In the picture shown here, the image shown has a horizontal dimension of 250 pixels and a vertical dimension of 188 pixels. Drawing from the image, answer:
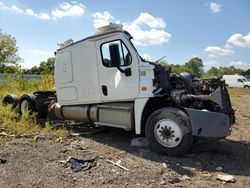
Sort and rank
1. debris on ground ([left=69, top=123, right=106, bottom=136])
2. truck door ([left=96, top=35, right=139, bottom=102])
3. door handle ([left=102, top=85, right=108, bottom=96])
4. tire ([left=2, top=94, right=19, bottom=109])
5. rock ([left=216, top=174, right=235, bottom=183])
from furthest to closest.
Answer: tire ([left=2, top=94, right=19, bottom=109])
debris on ground ([left=69, top=123, right=106, bottom=136])
door handle ([left=102, top=85, right=108, bottom=96])
truck door ([left=96, top=35, right=139, bottom=102])
rock ([left=216, top=174, right=235, bottom=183])

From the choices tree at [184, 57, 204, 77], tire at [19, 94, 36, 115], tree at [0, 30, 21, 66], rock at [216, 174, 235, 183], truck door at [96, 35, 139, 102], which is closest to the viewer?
rock at [216, 174, 235, 183]

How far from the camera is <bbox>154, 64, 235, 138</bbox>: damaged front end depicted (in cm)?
619

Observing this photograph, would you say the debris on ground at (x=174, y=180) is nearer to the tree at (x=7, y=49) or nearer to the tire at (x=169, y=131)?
the tire at (x=169, y=131)

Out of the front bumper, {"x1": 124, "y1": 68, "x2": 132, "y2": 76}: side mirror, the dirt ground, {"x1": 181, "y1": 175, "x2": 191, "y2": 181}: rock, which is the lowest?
{"x1": 181, "y1": 175, "x2": 191, "y2": 181}: rock

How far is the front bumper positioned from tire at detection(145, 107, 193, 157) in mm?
136

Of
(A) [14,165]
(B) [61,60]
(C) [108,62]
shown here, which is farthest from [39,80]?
(A) [14,165]

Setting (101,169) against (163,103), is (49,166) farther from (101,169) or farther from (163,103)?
(163,103)

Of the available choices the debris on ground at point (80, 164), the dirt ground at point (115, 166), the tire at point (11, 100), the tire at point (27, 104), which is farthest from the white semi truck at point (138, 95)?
the tire at point (11, 100)

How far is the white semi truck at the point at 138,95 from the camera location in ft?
20.7

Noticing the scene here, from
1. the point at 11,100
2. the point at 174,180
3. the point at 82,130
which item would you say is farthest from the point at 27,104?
the point at 174,180

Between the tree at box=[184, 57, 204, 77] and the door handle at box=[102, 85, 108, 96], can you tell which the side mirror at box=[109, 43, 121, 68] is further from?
the tree at box=[184, 57, 204, 77]

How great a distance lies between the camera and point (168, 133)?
21.4 feet

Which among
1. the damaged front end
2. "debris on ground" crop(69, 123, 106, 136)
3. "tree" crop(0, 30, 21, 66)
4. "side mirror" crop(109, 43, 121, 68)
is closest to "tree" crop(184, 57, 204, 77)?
the damaged front end

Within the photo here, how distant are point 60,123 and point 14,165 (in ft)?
12.7
